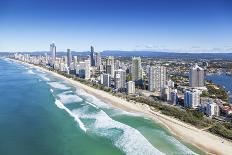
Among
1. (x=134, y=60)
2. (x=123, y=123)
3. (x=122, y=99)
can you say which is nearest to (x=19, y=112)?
(x=123, y=123)

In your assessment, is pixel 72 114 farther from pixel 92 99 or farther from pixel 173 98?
pixel 173 98

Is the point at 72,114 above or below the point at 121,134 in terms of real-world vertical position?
above

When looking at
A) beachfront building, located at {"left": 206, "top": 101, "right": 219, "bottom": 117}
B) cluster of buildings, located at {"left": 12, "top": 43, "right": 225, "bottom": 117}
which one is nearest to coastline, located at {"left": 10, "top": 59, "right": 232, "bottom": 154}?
beachfront building, located at {"left": 206, "top": 101, "right": 219, "bottom": 117}

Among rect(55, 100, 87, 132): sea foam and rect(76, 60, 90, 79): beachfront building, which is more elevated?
rect(76, 60, 90, 79): beachfront building

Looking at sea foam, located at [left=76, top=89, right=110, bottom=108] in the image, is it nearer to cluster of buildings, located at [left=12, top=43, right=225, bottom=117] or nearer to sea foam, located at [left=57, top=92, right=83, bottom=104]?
sea foam, located at [left=57, top=92, right=83, bottom=104]

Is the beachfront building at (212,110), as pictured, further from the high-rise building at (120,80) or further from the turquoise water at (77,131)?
the high-rise building at (120,80)

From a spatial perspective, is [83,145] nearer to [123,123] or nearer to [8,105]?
[123,123]

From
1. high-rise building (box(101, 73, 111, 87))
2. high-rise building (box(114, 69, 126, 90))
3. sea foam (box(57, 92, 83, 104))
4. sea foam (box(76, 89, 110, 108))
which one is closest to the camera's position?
sea foam (box(76, 89, 110, 108))

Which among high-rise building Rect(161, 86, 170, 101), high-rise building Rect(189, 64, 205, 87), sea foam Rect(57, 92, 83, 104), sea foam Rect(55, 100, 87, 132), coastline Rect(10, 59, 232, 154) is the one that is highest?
high-rise building Rect(189, 64, 205, 87)

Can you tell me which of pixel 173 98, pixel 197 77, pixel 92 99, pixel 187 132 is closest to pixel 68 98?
pixel 92 99
